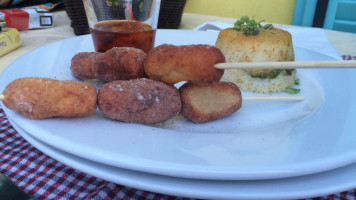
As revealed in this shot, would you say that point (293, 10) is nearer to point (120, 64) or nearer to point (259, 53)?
point (259, 53)

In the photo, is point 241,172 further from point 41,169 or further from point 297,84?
point 297,84

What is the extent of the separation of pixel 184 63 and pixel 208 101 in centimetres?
18

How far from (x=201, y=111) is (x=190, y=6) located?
4.71 meters

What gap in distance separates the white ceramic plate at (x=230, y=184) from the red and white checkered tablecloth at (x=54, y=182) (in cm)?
12

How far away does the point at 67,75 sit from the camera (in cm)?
164

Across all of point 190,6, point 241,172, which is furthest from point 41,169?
point 190,6

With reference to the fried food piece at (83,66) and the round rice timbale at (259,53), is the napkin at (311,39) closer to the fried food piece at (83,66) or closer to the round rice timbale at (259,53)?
the round rice timbale at (259,53)

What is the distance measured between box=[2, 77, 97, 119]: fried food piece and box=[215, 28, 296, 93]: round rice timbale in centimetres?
104

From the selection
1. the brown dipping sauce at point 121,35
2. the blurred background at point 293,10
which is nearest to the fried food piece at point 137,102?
the brown dipping sauce at point 121,35

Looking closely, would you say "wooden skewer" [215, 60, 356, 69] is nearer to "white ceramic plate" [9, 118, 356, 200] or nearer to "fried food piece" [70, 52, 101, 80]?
"white ceramic plate" [9, 118, 356, 200]

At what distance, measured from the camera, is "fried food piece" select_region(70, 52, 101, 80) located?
1545 mm

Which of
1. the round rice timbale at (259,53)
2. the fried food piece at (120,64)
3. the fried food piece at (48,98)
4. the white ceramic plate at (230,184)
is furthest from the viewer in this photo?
the round rice timbale at (259,53)

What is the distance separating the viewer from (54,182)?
0.97m

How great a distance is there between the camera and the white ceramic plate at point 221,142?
80 cm
